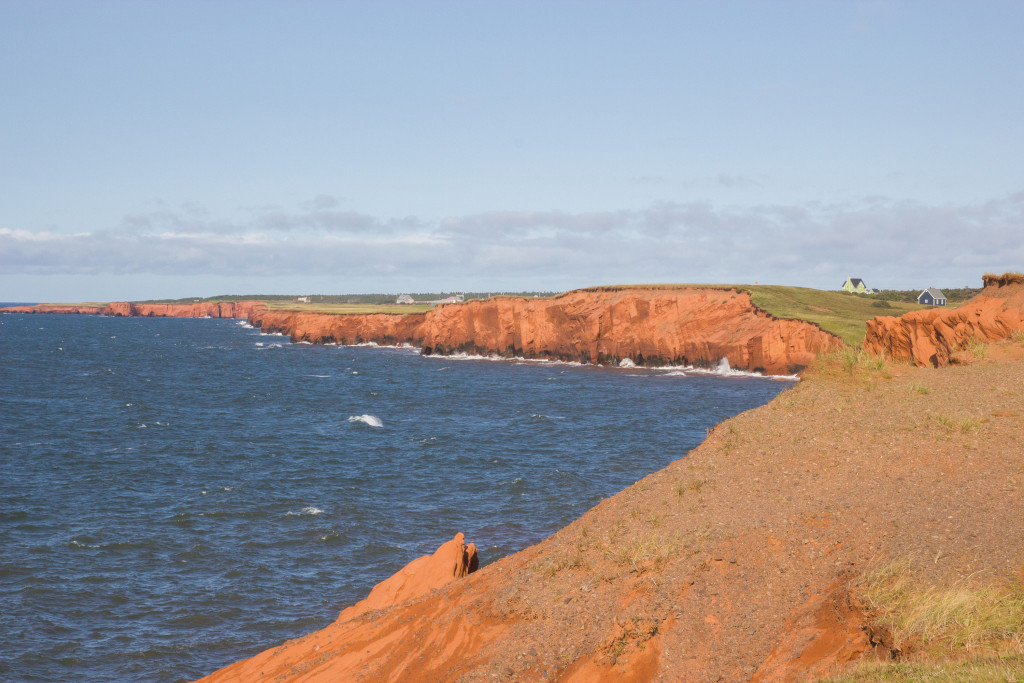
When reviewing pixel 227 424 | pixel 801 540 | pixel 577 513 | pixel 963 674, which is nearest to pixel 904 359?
pixel 577 513

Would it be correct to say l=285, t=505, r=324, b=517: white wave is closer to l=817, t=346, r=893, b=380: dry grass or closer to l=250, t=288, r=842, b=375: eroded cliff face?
l=817, t=346, r=893, b=380: dry grass

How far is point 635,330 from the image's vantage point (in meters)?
85.1

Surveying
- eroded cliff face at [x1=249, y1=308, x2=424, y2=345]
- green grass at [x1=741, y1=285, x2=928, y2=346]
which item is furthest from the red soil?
eroded cliff face at [x1=249, y1=308, x2=424, y2=345]

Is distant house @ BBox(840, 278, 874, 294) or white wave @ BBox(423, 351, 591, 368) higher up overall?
distant house @ BBox(840, 278, 874, 294)

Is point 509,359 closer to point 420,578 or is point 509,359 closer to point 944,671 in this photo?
point 420,578

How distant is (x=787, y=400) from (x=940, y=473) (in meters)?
6.43

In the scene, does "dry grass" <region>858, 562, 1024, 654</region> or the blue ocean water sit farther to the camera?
the blue ocean water

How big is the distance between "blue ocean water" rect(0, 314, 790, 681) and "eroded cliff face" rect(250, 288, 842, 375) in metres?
7.70

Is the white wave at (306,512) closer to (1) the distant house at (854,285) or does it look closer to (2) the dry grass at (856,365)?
(2) the dry grass at (856,365)

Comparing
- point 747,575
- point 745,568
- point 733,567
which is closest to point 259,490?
point 733,567

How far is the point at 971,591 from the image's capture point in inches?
369

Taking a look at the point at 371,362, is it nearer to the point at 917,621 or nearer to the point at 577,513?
the point at 577,513

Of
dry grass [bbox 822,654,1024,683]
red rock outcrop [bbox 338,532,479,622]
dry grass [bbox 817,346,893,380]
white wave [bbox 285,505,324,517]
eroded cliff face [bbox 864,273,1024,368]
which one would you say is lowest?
white wave [bbox 285,505,324,517]

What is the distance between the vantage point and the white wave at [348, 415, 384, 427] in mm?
47781
